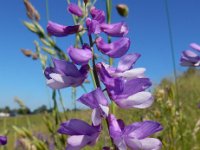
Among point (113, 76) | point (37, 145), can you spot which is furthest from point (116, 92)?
point (37, 145)

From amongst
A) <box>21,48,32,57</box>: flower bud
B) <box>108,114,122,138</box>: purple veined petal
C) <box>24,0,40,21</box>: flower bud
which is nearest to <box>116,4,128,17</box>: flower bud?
<box>24,0,40,21</box>: flower bud

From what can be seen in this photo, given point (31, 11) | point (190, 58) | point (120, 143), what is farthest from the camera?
point (190, 58)

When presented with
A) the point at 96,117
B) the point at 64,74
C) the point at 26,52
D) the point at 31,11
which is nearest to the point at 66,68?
the point at 64,74

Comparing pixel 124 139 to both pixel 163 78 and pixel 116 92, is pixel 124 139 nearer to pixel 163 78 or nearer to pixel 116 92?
pixel 116 92

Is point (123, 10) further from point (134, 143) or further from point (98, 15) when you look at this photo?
point (134, 143)

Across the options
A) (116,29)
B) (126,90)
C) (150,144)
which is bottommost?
→ (150,144)

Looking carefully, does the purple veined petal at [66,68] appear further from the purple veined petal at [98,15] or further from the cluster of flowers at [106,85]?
the purple veined petal at [98,15]
